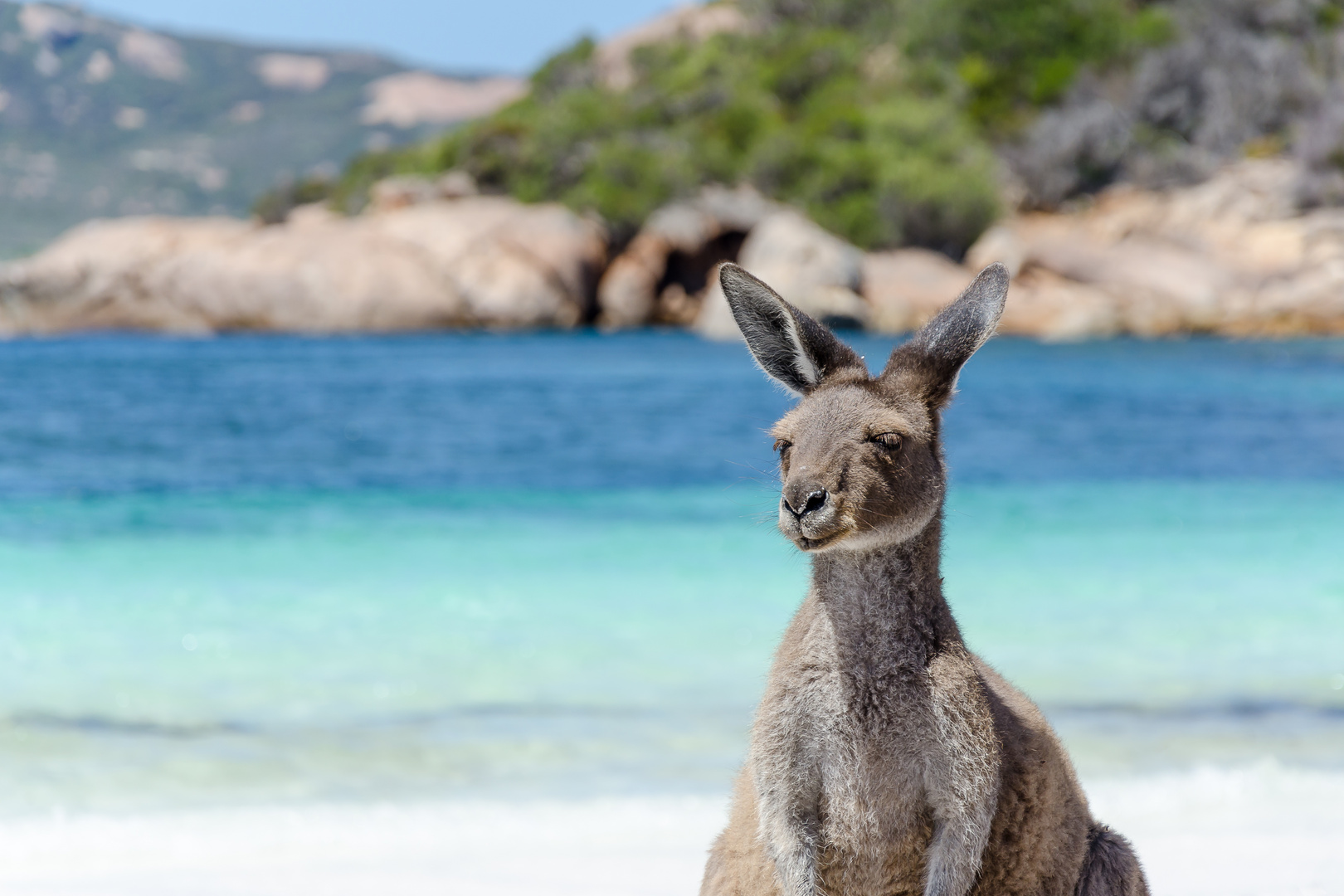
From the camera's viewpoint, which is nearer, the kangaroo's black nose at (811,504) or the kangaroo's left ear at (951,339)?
the kangaroo's black nose at (811,504)

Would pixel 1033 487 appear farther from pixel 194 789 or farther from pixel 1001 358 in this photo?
pixel 1001 358

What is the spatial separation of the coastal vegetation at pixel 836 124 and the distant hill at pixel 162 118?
15.8m

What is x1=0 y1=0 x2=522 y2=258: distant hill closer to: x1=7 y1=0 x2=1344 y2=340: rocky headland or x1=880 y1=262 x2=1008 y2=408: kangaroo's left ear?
x1=7 y1=0 x2=1344 y2=340: rocky headland

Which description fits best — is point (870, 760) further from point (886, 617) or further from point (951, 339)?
point (951, 339)

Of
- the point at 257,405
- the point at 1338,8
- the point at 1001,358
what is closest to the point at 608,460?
the point at 257,405

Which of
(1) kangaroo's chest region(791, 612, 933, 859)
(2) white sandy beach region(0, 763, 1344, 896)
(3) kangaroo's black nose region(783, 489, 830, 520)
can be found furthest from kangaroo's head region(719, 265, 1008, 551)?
(2) white sandy beach region(0, 763, 1344, 896)

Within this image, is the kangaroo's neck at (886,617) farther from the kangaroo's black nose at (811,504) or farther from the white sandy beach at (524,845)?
the white sandy beach at (524,845)

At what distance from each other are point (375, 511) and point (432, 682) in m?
5.33

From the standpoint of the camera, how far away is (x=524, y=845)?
4855 millimetres

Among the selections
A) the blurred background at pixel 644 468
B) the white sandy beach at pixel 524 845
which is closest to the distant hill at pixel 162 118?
the blurred background at pixel 644 468

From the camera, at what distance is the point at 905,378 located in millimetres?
2803

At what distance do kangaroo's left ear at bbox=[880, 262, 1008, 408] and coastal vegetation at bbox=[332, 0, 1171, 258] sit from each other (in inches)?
1506

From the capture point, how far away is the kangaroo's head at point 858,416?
2.61 meters

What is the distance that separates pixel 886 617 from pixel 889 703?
0.18 metres
